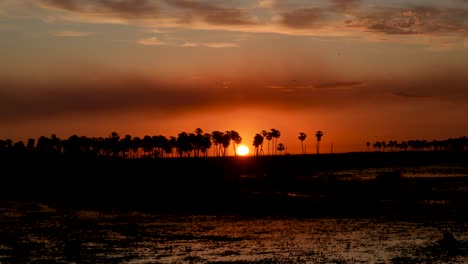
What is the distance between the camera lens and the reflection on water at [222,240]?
31.4m

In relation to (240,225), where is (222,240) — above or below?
below

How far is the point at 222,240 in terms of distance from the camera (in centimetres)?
3750

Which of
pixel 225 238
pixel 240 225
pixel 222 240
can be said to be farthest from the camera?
pixel 240 225

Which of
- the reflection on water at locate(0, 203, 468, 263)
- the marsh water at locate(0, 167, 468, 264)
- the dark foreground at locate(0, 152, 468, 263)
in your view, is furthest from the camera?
the dark foreground at locate(0, 152, 468, 263)

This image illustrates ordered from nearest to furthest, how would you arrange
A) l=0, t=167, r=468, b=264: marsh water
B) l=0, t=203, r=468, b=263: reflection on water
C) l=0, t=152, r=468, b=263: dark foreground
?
l=0, t=203, r=468, b=263: reflection on water, l=0, t=167, r=468, b=264: marsh water, l=0, t=152, r=468, b=263: dark foreground

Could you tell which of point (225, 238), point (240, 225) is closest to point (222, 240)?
point (225, 238)

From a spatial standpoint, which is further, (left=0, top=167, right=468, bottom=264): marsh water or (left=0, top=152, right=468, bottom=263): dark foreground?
(left=0, top=152, right=468, bottom=263): dark foreground

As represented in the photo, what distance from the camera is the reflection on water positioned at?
3138 centimetres

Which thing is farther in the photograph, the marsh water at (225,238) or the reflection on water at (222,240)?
the marsh water at (225,238)

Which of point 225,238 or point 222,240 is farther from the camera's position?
point 225,238

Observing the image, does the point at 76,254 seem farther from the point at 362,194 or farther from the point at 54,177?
the point at 54,177

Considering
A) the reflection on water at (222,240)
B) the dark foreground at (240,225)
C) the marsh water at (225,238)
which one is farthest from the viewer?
the dark foreground at (240,225)

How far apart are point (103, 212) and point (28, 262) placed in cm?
2542

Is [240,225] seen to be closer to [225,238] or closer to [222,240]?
[225,238]
